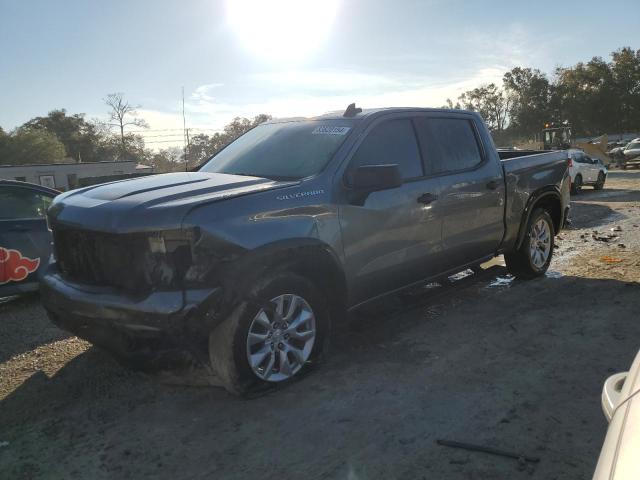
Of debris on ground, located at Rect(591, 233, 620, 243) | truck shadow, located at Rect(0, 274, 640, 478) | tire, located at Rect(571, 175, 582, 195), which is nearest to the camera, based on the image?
truck shadow, located at Rect(0, 274, 640, 478)

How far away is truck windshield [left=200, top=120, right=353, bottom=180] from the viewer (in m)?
4.01

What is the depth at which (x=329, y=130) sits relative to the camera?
4285mm

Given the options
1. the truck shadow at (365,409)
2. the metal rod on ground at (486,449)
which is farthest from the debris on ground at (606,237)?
the metal rod on ground at (486,449)

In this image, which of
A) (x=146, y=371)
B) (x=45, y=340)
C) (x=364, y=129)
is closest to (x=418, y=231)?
(x=364, y=129)

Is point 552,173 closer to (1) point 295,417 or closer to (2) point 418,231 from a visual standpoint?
(2) point 418,231

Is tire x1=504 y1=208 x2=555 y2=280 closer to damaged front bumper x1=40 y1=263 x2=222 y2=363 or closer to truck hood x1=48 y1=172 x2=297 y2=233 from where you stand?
truck hood x1=48 y1=172 x2=297 y2=233

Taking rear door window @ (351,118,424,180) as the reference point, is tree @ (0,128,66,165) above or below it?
above

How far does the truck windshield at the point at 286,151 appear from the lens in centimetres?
401

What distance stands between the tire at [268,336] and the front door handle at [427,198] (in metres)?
1.26

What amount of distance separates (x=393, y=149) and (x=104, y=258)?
238 centimetres

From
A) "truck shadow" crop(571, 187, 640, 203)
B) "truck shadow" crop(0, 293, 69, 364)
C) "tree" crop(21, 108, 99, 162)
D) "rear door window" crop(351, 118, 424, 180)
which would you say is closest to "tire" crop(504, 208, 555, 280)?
"rear door window" crop(351, 118, 424, 180)

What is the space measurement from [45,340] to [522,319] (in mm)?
4349

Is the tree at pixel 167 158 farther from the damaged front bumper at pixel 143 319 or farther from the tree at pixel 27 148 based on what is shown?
the damaged front bumper at pixel 143 319

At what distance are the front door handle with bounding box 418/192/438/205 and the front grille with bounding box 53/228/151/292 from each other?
229cm
